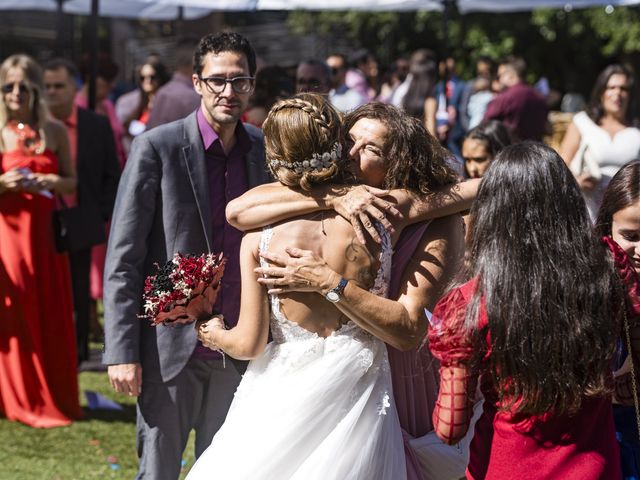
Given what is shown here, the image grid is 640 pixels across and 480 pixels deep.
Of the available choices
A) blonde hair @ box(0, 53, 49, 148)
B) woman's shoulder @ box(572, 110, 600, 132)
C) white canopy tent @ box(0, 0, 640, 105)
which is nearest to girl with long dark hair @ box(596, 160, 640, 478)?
woman's shoulder @ box(572, 110, 600, 132)

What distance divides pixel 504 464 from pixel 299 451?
25.4 inches

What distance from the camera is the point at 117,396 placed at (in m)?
7.50

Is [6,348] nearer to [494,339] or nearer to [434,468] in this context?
[434,468]

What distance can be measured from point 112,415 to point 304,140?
4.43m

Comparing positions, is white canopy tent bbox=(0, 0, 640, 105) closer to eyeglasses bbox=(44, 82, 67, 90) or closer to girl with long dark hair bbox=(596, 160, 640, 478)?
eyeglasses bbox=(44, 82, 67, 90)

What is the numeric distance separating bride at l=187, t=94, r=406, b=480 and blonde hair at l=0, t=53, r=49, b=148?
4040mm

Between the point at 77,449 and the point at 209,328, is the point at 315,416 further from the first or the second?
the point at 77,449

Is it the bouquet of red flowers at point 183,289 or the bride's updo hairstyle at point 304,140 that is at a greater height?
the bride's updo hairstyle at point 304,140

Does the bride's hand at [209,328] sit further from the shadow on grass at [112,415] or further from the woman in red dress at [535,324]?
the shadow on grass at [112,415]

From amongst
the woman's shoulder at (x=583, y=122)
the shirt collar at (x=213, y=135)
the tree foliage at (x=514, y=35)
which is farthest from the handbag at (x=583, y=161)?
the tree foliage at (x=514, y=35)

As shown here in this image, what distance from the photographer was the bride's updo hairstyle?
3088 mm

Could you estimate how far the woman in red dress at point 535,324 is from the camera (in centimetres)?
273

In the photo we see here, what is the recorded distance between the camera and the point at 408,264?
3330 mm

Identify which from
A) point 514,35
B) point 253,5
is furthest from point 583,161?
point 514,35
